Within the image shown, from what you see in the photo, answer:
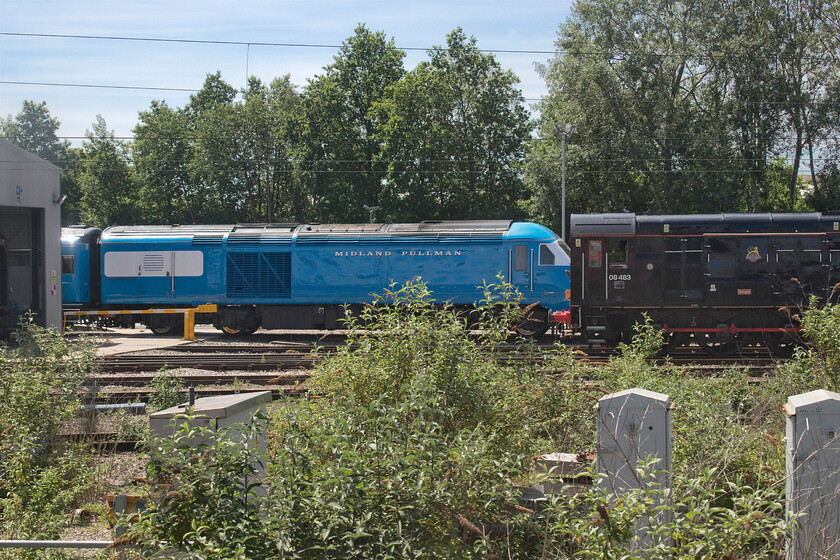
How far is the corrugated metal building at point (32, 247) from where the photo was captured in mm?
20562

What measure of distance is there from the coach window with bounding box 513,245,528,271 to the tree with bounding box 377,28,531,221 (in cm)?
2120

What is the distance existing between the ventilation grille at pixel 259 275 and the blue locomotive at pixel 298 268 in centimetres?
3

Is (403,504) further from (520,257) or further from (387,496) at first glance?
(520,257)

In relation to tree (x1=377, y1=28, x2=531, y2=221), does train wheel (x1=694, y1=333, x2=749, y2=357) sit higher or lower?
lower

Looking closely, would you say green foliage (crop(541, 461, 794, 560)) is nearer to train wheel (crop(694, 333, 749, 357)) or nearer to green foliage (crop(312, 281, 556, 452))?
green foliage (crop(312, 281, 556, 452))

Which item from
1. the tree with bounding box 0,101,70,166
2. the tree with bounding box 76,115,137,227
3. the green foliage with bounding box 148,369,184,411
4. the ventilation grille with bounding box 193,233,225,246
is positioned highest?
the tree with bounding box 0,101,70,166

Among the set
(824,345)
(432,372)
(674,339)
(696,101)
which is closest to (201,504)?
(432,372)

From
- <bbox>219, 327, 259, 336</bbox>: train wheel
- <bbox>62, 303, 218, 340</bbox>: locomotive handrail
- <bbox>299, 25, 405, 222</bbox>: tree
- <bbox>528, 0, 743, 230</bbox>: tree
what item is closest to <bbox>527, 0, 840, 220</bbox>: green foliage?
<bbox>528, 0, 743, 230</bbox>: tree

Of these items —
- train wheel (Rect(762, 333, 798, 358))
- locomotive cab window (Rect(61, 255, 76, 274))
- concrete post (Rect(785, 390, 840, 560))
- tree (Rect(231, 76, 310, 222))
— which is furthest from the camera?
tree (Rect(231, 76, 310, 222))

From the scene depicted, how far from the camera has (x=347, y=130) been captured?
141 feet

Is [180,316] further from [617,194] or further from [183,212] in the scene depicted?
[183,212]

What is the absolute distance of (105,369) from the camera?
51.6 ft

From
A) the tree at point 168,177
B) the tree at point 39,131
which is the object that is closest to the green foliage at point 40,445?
the tree at point 168,177

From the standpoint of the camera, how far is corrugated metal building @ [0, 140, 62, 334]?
20.6 m
